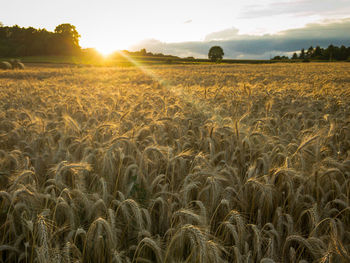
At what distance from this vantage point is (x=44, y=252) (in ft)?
4.42

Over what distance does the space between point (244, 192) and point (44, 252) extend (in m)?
1.86


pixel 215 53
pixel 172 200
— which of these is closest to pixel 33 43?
pixel 215 53

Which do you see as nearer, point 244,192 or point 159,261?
point 159,261

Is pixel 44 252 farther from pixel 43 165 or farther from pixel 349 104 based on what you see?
pixel 349 104

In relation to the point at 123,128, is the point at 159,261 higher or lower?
lower

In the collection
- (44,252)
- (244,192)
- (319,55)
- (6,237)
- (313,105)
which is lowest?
(6,237)

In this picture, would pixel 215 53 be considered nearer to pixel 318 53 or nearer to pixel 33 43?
pixel 318 53

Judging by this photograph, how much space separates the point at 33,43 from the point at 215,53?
71955mm

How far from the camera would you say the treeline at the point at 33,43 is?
73.6m

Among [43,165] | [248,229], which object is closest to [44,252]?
[248,229]

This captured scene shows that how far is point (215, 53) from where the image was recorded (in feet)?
373

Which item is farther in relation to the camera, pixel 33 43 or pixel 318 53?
pixel 318 53

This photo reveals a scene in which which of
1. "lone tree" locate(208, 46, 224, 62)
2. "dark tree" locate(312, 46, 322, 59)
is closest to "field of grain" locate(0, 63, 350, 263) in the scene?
"lone tree" locate(208, 46, 224, 62)

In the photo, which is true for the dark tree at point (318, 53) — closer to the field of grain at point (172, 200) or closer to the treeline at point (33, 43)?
the treeline at point (33, 43)
